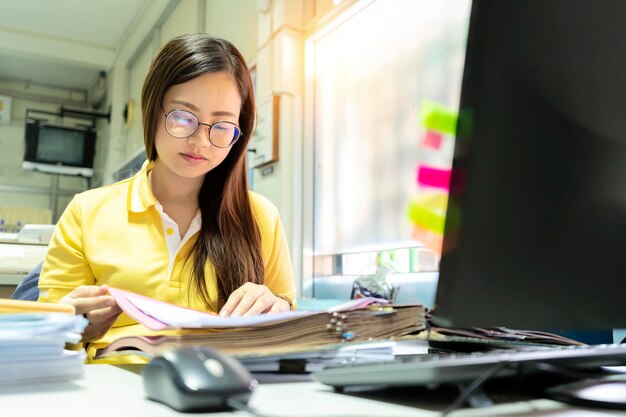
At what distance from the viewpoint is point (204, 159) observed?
1.12 meters

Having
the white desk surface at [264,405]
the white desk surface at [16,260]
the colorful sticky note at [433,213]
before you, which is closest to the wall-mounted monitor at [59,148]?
the white desk surface at [16,260]

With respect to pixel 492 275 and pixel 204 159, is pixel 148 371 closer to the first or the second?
pixel 492 275

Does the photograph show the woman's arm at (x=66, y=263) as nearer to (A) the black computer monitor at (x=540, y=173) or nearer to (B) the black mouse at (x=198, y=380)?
(B) the black mouse at (x=198, y=380)

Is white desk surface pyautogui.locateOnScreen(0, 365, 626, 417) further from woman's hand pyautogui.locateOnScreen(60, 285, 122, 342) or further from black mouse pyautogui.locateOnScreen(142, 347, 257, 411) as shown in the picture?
woman's hand pyautogui.locateOnScreen(60, 285, 122, 342)

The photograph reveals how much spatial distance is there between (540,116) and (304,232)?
214 cm

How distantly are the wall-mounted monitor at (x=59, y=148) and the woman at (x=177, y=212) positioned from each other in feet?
16.4

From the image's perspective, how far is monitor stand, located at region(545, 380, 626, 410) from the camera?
375 millimetres

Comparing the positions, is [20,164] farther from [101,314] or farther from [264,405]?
[264,405]

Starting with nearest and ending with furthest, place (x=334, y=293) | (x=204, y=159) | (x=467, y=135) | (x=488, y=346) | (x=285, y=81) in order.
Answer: (x=467, y=135)
(x=488, y=346)
(x=204, y=159)
(x=334, y=293)
(x=285, y=81)

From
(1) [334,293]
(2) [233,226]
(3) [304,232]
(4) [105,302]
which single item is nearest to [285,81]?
(3) [304,232]

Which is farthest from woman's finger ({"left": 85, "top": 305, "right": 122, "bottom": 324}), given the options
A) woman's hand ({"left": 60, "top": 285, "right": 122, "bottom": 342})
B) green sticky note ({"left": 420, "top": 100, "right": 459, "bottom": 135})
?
green sticky note ({"left": 420, "top": 100, "right": 459, "bottom": 135})

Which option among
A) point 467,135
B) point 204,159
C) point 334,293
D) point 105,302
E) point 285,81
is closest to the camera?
point 467,135

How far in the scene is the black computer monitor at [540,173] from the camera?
14.2 inches

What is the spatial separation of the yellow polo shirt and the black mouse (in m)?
0.71
